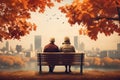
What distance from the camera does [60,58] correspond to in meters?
11.1

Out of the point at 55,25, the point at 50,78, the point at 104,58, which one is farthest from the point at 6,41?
the point at 104,58

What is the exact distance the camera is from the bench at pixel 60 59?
11.0m

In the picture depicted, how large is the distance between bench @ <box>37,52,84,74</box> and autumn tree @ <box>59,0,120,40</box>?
119 cm

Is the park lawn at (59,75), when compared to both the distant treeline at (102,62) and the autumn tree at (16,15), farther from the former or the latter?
the autumn tree at (16,15)

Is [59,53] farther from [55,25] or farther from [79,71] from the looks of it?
[55,25]

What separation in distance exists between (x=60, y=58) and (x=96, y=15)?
75.1 inches

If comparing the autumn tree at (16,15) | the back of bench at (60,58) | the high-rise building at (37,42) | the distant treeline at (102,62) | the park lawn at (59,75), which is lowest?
the park lawn at (59,75)

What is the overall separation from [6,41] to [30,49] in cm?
94

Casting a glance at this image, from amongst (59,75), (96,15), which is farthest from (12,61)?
(96,15)

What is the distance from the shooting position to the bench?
36.2 feet

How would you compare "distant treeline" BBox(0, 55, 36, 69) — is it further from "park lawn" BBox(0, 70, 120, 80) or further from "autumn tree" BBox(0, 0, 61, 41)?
"autumn tree" BBox(0, 0, 61, 41)

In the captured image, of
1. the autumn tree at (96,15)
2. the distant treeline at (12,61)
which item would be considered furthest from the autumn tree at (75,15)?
the distant treeline at (12,61)

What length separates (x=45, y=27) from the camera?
12.7m

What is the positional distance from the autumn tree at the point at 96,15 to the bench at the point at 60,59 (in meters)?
1.19
